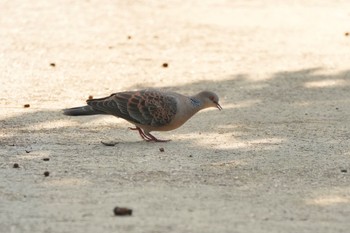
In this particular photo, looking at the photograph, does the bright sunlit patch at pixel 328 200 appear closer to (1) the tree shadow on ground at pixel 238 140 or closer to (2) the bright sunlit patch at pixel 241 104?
(1) the tree shadow on ground at pixel 238 140

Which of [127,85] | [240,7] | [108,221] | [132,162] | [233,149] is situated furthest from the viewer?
[240,7]

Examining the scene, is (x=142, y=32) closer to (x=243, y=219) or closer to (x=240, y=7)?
(x=240, y=7)

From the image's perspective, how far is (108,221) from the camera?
5551 millimetres

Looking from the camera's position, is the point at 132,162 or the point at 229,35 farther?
the point at 229,35

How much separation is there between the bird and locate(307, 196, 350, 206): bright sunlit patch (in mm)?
1864

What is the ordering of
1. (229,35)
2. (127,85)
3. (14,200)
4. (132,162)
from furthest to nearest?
(229,35) < (127,85) < (132,162) < (14,200)

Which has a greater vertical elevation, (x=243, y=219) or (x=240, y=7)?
(x=240, y=7)

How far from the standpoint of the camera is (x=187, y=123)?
8.68 meters

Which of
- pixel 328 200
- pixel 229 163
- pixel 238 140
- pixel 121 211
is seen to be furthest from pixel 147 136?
pixel 121 211

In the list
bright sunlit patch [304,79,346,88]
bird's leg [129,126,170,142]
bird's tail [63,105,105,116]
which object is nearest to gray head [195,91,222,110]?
bird's leg [129,126,170,142]

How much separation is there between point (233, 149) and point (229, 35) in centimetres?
519

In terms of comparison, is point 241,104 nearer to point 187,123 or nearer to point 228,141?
point 187,123

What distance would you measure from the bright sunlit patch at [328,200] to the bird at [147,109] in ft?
6.11

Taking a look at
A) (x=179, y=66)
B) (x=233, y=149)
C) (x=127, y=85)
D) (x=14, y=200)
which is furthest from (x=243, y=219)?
(x=179, y=66)
